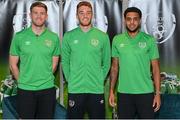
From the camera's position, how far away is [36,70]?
341 cm

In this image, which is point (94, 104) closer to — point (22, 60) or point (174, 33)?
point (22, 60)

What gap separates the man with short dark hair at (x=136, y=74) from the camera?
11.0 feet

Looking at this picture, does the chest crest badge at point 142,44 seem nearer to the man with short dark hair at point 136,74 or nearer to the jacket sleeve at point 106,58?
the man with short dark hair at point 136,74

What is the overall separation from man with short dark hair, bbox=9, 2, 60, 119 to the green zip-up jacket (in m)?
0.21

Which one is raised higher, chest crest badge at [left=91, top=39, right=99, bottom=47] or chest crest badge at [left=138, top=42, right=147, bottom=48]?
chest crest badge at [left=91, top=39, right=99, bottom=47]

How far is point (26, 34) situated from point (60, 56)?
501 millimetres

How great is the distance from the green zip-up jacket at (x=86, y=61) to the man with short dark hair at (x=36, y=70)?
8.1 inches

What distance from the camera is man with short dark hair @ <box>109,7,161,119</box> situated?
3.36 m

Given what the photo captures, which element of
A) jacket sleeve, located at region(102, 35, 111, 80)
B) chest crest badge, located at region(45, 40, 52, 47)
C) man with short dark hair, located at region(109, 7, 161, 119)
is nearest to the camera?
man with short dark hair, located at region(109, 7, 161, 119)

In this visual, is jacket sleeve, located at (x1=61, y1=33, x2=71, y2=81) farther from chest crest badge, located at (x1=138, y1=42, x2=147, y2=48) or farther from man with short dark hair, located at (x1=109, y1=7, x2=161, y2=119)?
chest crest badge, located at (x1=138, y1=42, x2=147, y2=48)

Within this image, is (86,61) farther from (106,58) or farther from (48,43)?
(48,43)

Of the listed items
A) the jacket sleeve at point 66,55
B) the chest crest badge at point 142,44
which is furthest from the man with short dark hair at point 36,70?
the chest crest badge at point 142,44

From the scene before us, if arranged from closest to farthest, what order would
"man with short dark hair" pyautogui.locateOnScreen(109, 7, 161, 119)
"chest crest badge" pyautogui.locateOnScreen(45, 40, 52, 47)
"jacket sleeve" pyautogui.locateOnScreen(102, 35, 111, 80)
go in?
"man with short dark hair" pyautogui.locateOnScreen(109, 7, 161, 119) < "chest crest badge" pyautogui.locateOnScreen(45, 40, 52, 47) < "jacket sleeve" pyautogui.locateOnScreen(102, 35, 111, 80)

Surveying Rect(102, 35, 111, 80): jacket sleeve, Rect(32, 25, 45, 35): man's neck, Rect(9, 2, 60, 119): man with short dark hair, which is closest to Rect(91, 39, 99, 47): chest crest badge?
Rect(102, 35, 111, 80): jacket sleeve
